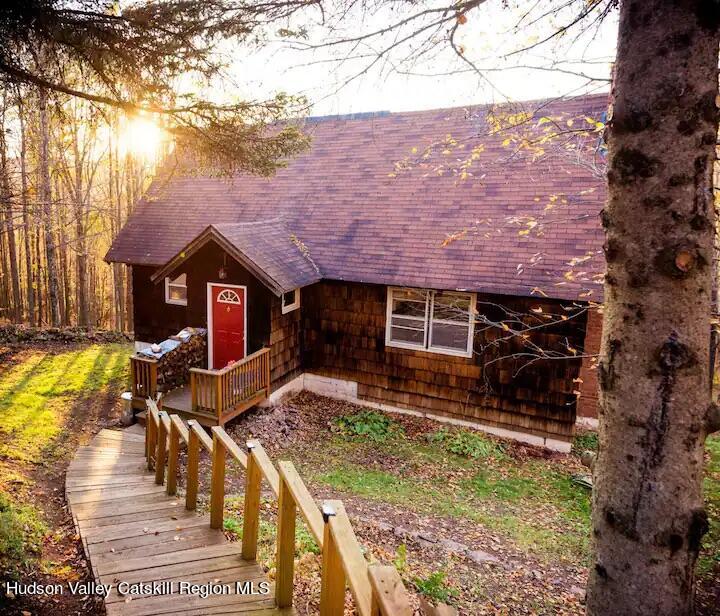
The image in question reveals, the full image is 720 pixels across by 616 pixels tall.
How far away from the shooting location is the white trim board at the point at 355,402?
427 inches

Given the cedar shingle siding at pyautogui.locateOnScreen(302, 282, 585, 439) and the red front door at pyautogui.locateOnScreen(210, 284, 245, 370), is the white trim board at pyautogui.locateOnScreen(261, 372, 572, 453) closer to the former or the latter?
the cedar shingle siding at pyautogui.locateOnScreen(302, 282, 585, 439)

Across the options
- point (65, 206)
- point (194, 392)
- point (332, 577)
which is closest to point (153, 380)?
point (194, 392)

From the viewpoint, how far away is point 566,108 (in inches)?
506

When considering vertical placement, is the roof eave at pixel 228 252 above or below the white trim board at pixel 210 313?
above

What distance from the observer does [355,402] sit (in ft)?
41.3

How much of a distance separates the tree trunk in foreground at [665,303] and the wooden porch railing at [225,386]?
8616 millimetres

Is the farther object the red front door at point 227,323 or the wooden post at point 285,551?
the red front door at point 227,323

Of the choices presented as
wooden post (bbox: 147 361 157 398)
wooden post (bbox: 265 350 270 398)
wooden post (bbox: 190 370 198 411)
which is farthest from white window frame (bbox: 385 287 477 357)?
wooden post (bbox: 147 361 157 398)

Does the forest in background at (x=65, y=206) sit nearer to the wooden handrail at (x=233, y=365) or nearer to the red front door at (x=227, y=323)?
the red front door at (x=227, y=323)

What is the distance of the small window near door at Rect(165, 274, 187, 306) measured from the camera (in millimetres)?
13547

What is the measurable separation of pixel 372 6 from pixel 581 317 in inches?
334

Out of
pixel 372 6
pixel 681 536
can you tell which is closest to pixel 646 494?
pixel 681 536

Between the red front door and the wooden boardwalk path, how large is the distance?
16.6 ft

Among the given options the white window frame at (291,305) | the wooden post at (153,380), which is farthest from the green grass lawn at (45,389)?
the white window frame at (291,305)
